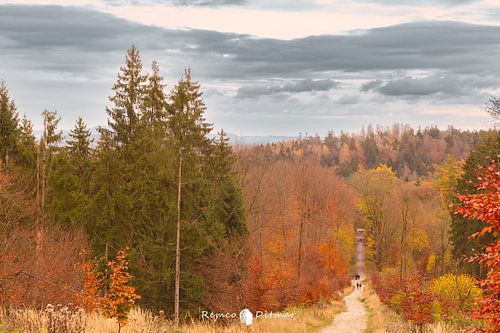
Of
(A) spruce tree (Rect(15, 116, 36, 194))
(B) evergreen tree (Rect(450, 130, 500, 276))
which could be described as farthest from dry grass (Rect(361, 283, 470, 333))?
(A) spruce tree (Rect(15, 116, 36, 194))

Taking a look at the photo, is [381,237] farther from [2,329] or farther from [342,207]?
[2,329]

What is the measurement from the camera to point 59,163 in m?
42.3

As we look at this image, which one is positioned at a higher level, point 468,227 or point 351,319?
point 468,227

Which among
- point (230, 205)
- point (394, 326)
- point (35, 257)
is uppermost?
point (230, 205)

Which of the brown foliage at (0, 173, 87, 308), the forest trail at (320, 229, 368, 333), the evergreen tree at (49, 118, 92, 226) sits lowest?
the forest trail at (320, 229, 368, 333)

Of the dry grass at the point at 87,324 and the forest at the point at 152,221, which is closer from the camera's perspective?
the dry grass at the point at 87,324

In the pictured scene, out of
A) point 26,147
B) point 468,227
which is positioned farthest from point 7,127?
point 468,227

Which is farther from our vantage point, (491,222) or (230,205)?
(230,205)

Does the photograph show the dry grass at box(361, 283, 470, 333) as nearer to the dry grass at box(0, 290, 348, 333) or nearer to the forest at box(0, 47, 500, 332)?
the forest at box(0, 47, 500, 332)

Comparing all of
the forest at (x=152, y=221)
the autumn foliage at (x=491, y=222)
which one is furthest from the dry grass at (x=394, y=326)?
the autumn foliage at (x=491, y=222)

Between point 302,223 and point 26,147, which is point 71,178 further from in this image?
point 302,223

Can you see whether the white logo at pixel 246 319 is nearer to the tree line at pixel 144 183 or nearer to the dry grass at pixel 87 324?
the dry grass at pixel 87 324

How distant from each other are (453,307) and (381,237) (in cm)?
4114

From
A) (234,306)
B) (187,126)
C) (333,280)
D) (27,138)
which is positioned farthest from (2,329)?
(333,280)
